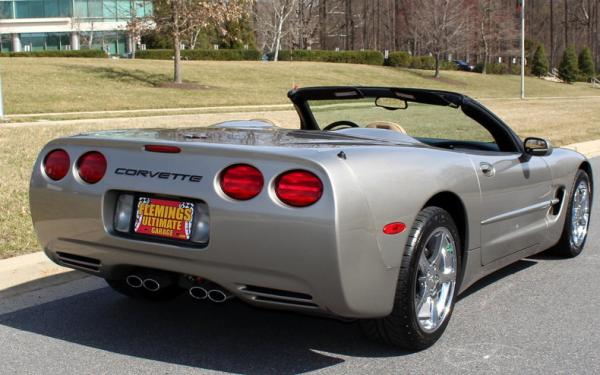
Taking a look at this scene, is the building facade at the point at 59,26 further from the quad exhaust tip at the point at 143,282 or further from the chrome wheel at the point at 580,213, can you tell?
the quad exhaust tip at the point at 143,282

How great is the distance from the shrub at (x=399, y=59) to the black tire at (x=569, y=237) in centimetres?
5787

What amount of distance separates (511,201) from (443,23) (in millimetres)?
55508

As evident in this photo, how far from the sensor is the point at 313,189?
3611mm

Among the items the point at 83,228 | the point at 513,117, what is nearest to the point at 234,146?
the point at 83,228

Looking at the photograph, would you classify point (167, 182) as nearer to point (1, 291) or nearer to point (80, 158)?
point (80, 158)

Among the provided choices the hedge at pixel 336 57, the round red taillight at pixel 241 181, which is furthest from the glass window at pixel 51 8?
the round red taillight at pixel 241 181

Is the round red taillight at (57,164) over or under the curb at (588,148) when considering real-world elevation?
over

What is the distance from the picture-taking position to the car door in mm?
4781

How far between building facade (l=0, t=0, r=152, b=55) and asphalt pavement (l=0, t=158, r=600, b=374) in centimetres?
7734

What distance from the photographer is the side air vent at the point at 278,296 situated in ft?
12.1

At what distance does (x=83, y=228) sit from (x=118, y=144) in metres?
0.46

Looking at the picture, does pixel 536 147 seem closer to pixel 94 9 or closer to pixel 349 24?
pixel 94 9

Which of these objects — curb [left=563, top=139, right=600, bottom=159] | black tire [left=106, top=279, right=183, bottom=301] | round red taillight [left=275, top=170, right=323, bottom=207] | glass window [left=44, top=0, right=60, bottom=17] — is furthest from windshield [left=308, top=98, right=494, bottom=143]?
glass window [left=44, top=0, right=60, bottom=17]

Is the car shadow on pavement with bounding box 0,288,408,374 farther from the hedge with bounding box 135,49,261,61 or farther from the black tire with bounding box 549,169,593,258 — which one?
the hedge with bounding box 135,49,261,61
